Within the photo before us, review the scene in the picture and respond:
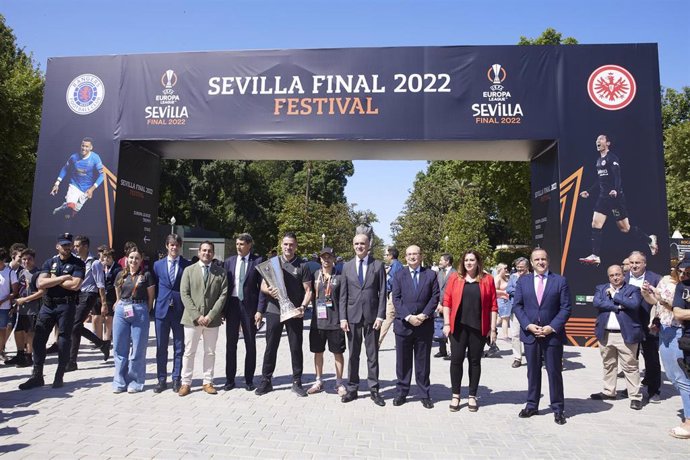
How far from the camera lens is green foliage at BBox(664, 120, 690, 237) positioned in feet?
85.5

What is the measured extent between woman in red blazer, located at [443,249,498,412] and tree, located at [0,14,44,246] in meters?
18.7

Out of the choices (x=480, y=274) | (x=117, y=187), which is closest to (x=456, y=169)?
(x=117, y=187)

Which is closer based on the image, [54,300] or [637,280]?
[54,300]

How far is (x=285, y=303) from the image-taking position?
6133 millimetres

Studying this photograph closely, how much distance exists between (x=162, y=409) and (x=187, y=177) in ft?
115

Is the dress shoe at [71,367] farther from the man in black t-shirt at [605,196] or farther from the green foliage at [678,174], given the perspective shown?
the green foliage at [678,174]

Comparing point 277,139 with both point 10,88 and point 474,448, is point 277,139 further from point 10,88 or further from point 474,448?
point 10,88

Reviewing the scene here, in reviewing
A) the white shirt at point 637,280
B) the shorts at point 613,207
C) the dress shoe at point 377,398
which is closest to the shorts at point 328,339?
the dress shoe at point 377,398

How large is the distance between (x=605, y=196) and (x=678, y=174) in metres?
23.0

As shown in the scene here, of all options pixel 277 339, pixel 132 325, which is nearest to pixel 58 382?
pixel 132 325

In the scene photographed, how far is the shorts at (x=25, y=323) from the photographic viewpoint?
295 inches

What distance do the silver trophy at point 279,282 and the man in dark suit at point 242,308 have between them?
222mm

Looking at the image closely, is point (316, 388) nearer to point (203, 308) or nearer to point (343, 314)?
point (343, 314)

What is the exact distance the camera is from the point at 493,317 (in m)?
5.65
